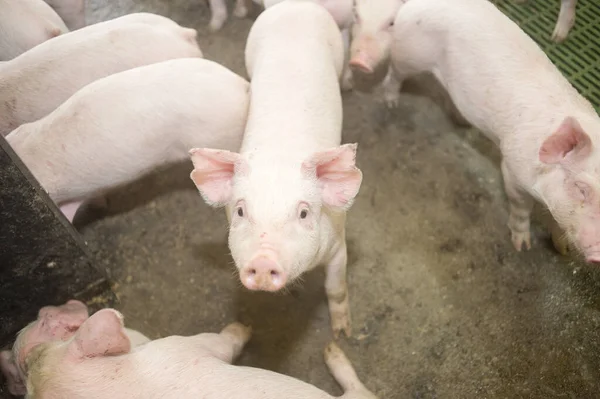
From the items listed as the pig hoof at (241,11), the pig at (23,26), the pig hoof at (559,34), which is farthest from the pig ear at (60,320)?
the pig hoof at (559,34)

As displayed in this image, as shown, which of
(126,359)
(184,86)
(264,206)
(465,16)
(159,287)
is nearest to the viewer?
(264,206)

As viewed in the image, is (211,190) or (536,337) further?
(536,337)

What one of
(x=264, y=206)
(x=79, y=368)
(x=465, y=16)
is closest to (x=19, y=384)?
(x=79, y=368)

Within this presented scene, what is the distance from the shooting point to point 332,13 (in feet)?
11.9

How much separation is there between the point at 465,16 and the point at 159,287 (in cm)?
230

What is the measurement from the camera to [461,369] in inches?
120

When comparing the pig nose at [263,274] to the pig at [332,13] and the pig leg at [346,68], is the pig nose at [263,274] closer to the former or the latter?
the pig at [332,13]

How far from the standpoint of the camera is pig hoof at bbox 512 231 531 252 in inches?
132

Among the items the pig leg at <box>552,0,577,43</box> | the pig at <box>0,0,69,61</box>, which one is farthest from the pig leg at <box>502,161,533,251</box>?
the pig at <box>0,0,69,61</box>

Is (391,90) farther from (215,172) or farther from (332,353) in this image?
(215,172)

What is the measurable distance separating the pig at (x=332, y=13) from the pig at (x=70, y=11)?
95 cm

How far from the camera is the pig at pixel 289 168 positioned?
214cm

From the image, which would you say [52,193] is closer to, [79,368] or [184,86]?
[184,86]

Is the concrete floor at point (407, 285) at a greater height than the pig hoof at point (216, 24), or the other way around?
the pig hoof at point (216, 24)
